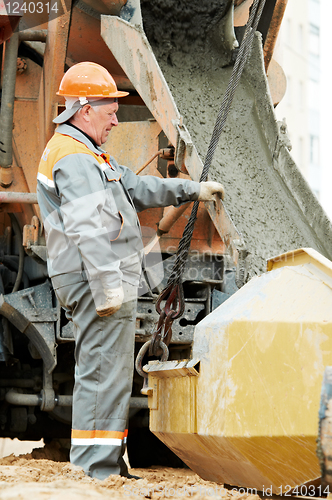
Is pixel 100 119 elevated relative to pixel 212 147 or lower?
elevated

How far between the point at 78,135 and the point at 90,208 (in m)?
0.41

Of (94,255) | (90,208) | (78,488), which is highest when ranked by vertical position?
(90,208)

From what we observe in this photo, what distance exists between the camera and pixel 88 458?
2402 mm

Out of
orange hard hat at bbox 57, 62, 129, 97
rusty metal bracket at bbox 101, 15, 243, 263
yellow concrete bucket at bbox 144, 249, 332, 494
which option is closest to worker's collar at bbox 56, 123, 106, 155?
orange hard hat at bbox 57, 62, 129, 97

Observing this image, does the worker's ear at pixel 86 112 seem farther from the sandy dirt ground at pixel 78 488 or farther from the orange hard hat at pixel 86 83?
the sandy dirt ground at pixel 78 488

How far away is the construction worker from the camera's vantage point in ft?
8.01

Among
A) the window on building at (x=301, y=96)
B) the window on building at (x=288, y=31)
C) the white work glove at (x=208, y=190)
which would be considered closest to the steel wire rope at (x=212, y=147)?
the white work glove at (x=208, y=190)

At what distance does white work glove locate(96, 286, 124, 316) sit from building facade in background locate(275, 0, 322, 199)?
993 inches

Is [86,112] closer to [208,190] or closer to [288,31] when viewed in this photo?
[208,190]

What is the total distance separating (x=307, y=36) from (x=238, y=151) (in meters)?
27.0

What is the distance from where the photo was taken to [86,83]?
9.00 ft

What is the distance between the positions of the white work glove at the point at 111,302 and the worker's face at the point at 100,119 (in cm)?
74

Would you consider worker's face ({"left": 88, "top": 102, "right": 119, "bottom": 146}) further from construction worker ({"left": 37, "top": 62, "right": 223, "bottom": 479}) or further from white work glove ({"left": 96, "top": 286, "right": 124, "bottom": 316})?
white work glove ({"left": 96, "top": 286, "right": 124, "bottom": 316})

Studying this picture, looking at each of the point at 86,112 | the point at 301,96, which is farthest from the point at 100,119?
the point at 301,96
